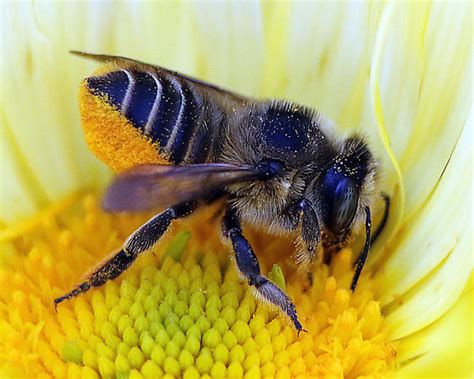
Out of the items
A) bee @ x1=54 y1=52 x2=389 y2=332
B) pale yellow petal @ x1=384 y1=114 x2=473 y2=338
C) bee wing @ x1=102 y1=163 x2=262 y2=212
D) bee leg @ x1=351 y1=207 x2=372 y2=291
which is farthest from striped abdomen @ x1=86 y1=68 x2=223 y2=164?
pale yellow petal @ x1=384 y1=114 x2=473 y2=338

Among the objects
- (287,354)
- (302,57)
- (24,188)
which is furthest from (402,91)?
(24,188)

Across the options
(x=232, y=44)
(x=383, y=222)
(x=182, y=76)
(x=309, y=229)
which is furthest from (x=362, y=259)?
(x=232, y=44)

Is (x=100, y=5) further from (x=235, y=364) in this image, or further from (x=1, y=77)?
(x=235, y=364)

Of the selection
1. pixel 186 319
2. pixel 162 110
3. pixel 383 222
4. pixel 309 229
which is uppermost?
pixel 162 110

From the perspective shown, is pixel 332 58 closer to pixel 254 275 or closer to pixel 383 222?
pixel 383 222

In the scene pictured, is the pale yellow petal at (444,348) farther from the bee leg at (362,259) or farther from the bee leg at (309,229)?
the bee leg at (309,229)

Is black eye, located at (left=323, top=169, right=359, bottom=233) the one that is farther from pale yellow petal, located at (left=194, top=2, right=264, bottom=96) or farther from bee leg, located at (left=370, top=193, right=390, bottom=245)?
pale yellow petal, located at (left=194, top=2, right=264, bottom=96)

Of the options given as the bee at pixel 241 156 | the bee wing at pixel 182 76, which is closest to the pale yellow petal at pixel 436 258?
the bee at pixel 241 156
